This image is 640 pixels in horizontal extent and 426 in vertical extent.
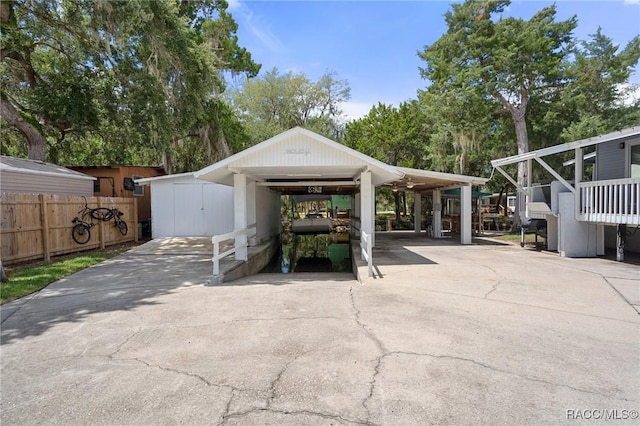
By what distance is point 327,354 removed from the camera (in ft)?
11.8

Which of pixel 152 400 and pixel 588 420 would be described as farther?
pixel 152 400

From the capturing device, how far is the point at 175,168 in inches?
848

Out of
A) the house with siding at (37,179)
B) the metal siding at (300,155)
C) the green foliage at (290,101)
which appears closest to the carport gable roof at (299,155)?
the metal siding at (300,155)

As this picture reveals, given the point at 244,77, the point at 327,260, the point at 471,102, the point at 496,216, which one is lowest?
the point at 327,260

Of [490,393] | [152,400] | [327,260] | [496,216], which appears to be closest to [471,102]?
[496,216]

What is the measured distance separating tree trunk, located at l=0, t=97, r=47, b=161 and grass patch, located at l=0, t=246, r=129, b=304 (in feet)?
19.5

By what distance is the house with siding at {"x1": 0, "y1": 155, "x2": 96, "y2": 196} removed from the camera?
10.5 metres

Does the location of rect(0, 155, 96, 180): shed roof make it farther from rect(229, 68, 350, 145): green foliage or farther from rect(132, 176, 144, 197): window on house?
rect(229, 68, 350, 145): green foliage

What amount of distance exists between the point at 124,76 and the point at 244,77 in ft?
34.7

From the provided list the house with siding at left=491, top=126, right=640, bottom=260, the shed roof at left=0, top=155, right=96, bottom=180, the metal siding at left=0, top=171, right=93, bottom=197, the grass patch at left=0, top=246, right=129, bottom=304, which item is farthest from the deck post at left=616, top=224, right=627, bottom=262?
the metal siding at left=0, top=171, right=93, bottom=197

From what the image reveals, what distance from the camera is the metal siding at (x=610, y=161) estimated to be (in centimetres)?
1036

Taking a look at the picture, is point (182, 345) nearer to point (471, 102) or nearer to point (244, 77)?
point (471, 102)

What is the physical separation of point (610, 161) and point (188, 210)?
50.7 ft

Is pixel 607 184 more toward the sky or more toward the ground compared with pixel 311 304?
more toward the sky
